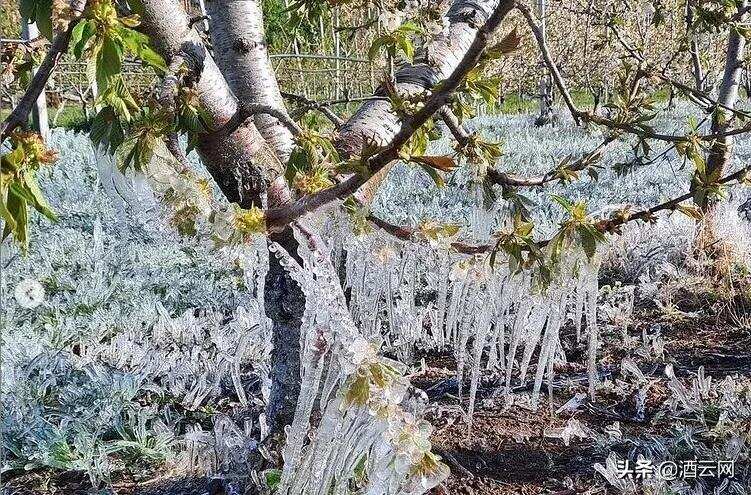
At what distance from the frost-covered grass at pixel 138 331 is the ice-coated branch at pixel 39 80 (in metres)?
0.26

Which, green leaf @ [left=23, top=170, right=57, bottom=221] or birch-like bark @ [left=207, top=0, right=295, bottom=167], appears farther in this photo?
birch-like bark @ [left=207, top=0, right=295, bottom=167]

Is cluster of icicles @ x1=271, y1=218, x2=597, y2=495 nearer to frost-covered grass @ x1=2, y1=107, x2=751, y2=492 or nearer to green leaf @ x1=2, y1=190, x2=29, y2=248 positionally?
frost-covered grass @ x1=2, y1=107, x2=751, y2=492

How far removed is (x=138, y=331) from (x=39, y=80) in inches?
92.9

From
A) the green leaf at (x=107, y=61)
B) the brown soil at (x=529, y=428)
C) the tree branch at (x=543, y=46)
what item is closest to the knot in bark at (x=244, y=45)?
the tree branch at (x=543, y=46)

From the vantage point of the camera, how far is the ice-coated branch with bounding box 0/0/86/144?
892mm

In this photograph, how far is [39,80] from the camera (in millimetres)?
925

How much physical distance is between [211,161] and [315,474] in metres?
0.67

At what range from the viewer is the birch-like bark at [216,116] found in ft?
4.23

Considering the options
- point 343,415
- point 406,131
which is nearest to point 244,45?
point 406,131

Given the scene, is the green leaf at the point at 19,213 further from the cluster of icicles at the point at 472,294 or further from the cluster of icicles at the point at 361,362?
the cluster of icicles at the point at 472,294

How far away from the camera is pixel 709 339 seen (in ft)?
10.5

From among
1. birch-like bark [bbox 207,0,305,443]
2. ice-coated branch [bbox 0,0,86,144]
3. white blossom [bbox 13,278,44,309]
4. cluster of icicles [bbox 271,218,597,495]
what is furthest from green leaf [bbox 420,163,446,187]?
Result: white blossom [bbox 13,278,44,309]

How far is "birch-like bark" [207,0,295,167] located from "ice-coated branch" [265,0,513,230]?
0.78ft

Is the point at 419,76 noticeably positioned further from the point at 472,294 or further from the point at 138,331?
the point at 138,331
